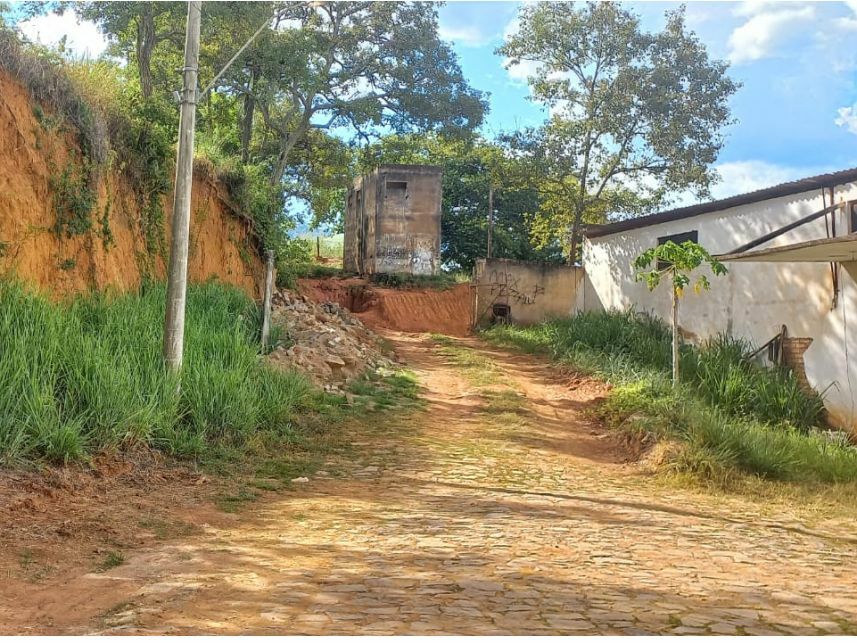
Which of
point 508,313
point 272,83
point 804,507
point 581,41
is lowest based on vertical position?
point 804,507

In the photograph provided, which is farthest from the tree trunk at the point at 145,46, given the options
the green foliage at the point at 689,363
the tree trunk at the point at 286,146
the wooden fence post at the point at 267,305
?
the green foliage at the point at 689,363

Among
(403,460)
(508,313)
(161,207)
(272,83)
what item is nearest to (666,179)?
(508,313)

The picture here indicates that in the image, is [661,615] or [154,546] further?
[154,546]

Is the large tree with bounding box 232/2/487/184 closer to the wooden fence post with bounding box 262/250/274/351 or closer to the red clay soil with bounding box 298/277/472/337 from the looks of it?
the red clay soil with bounding box 298/277/472/337

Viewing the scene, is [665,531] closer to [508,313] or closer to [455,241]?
[508,313]

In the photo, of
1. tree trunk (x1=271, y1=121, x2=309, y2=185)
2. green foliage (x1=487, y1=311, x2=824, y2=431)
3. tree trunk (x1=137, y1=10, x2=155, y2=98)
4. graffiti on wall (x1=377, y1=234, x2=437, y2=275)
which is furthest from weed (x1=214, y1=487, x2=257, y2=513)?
graffiti on wall (x1=377, y1=234, x2=437, y2=275)

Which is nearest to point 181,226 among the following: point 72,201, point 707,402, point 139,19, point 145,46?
point 72,201

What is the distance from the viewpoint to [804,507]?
25.7 feet

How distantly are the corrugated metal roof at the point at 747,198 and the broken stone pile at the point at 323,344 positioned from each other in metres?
7.22

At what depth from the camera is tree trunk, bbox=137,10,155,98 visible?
18.4m

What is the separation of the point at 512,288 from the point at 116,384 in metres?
16.7

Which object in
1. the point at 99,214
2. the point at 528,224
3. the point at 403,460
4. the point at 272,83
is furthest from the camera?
the point at 528,224

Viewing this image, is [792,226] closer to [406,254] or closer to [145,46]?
[145,46]

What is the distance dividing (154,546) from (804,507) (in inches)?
254
